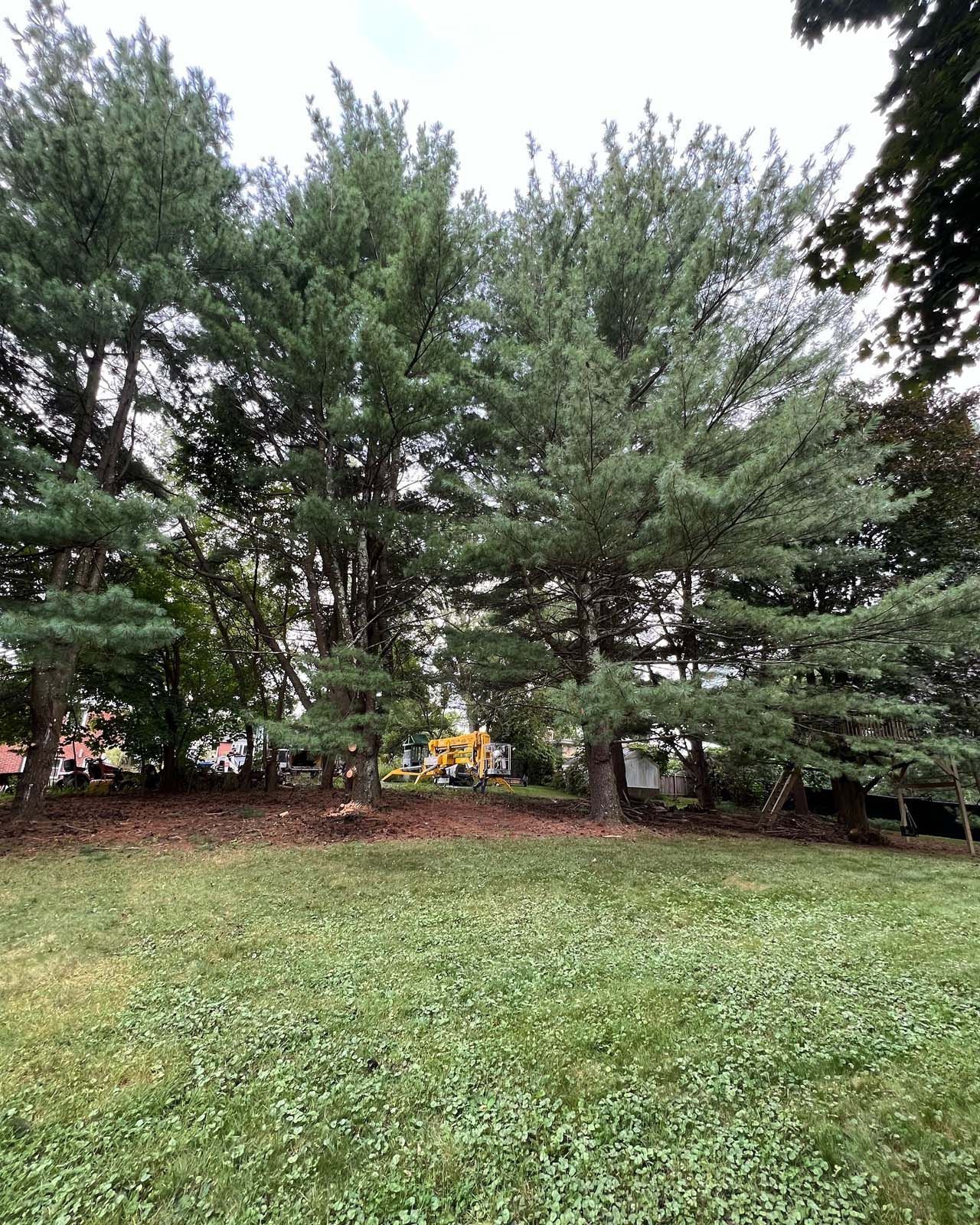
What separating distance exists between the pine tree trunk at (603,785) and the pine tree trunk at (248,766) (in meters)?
7.52

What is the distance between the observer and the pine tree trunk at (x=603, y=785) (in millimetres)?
7820

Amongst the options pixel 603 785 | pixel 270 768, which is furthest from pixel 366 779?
pixel 270 768

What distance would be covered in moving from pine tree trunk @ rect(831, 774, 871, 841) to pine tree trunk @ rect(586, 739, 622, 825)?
11.8 ft

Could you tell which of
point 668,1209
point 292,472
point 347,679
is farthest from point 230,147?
point 668,1209

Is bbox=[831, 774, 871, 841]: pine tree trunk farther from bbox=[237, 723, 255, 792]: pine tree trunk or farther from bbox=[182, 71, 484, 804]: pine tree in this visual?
bbox=[237, 723, 255, 792]: pine tree trunk

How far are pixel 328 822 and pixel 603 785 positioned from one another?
422 centimetres

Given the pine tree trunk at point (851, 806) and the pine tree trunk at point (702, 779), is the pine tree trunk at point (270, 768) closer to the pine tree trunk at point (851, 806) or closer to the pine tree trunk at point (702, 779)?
the pine tree trunk at point (702, 779)

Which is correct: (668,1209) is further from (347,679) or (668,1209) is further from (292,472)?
(292,472)

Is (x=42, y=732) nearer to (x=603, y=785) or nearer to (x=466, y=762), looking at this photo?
(x=603, y=785)

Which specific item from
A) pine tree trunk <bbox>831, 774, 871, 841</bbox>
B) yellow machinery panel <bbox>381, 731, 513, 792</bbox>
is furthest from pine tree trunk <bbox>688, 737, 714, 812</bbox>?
yellow machinery panel <bbox>381, 731, 513, 792</bbox>

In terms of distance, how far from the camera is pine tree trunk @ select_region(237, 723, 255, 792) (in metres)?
11.0

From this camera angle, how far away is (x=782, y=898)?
13.1 ft

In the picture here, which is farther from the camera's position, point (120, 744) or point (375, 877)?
point (120, 744)

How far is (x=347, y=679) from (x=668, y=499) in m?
4.29
